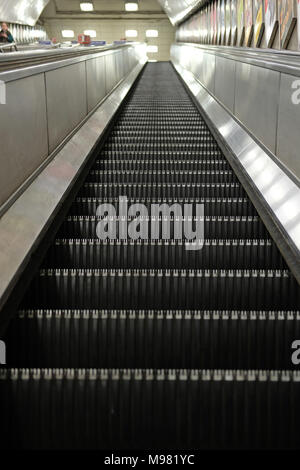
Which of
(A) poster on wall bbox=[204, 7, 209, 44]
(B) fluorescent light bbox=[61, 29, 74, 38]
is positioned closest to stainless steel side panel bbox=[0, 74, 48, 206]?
(A) poster on wall bbox=[204, 7, 209, 44]

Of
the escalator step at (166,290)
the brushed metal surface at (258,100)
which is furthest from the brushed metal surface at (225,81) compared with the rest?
the escalator step at (166,290)

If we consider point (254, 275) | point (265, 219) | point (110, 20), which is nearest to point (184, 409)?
point (254, 275)

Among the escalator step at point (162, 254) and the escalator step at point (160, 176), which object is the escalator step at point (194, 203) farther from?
the escalator step at point (162, 254)

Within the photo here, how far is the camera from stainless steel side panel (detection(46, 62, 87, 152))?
15.5 feet

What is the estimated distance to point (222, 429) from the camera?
2039 mm

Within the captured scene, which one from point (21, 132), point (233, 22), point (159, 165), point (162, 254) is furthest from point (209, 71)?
point (233, 22)

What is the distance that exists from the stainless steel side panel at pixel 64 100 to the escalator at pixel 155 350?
1.15 metres

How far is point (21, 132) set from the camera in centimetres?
364

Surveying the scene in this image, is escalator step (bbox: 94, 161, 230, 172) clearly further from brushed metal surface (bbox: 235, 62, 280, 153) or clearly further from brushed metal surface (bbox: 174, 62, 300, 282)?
brushed metal surface (bbox: 235, 62, 280, 153)

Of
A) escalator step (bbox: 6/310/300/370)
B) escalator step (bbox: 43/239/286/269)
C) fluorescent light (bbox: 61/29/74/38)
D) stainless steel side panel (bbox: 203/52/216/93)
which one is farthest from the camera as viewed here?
fluorescent light (bbox: 61/29/74/38)

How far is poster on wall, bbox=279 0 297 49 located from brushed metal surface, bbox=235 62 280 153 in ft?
12.3

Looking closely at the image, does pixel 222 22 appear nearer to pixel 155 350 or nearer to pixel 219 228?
pixel 219 228

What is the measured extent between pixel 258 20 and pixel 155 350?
38.8 feet

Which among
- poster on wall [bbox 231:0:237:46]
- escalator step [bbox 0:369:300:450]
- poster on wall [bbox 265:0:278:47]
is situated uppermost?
poster on wall [bbox 231:0:237:46]
